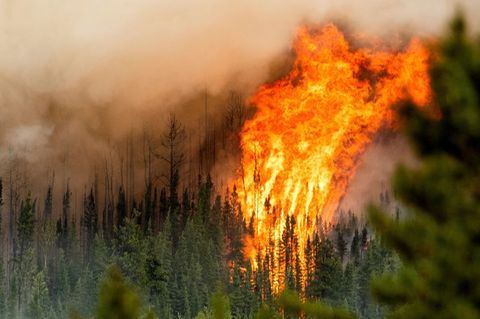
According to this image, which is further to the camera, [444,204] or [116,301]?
[116,301]

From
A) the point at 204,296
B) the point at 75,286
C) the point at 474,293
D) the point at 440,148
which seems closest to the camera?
the point at 474,293

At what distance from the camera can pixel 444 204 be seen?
A: 14.3 meters

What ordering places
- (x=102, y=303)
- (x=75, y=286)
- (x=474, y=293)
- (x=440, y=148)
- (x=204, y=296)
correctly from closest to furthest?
(x=474, y=293) < (x=440, y=148) < (x=102, y=303) < (x=204, y=296) < (x=75, y=286)

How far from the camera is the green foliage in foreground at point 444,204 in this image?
13.8 m

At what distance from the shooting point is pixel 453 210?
14172mm

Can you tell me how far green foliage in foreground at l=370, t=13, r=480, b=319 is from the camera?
13828mm

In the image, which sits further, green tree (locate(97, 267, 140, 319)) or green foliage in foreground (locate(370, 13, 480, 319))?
green tree (locate(97, 267, 140, 319))

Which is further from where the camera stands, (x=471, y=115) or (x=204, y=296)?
(x=204, y=296)

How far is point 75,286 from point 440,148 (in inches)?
7451

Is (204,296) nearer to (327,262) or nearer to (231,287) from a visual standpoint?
(231,287)

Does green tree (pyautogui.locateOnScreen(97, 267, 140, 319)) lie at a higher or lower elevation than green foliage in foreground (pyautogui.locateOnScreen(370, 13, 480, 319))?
lower

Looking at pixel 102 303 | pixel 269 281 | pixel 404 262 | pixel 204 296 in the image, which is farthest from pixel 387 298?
pixel 269 281

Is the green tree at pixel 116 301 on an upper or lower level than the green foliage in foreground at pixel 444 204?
lower

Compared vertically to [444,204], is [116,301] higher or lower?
lower
